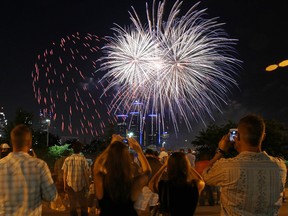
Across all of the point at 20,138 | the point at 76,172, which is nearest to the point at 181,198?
the point at 20,138

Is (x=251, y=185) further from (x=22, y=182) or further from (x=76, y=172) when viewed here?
(x=76, y=172)

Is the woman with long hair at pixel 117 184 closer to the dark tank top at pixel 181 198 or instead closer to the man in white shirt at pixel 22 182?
the man in white shirt at pixel 22 182

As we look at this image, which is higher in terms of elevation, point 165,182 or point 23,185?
point 23,185

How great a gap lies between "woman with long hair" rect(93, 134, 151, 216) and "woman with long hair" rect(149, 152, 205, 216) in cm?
106

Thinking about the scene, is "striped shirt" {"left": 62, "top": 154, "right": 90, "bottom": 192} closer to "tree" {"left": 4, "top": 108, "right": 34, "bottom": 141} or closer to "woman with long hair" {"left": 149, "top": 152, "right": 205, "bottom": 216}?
"woman with long hair" {"left": 149, "top": 152, "right": 205, "bottom": 216}

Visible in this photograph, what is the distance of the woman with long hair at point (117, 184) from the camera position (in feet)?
14.0

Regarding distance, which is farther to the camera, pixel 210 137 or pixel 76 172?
pixel 210 137

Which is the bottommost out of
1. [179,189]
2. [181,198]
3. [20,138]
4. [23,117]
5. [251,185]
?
[181,198]

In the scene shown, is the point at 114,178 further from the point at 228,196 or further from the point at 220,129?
the point at 220,129

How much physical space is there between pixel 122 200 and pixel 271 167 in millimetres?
1476

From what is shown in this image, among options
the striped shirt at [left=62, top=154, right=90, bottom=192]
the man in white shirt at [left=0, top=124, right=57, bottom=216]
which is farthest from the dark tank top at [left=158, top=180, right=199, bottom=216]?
the striped shirt at [left=62, top=154, right=90, bottom=192]

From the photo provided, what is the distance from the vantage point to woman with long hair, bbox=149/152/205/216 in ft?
17.5

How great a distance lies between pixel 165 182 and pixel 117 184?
1395 millimetres

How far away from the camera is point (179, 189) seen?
17.5 feet
